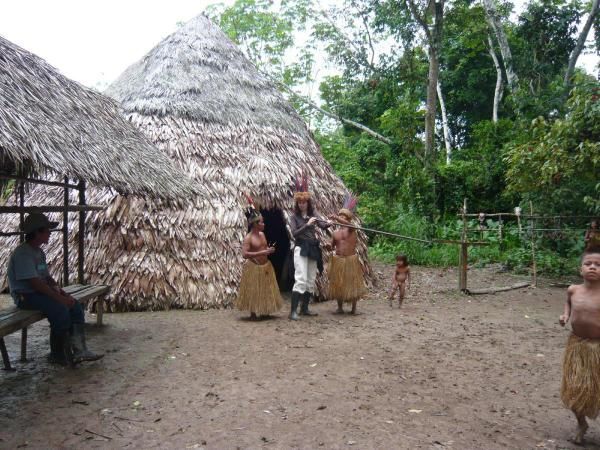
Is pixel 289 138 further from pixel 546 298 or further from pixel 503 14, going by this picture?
pixel 503 14

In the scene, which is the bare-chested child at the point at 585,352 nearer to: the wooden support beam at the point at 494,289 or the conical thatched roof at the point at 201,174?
the conical thatched roof at the point at 201,174

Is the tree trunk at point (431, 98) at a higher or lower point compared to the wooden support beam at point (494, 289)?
higher

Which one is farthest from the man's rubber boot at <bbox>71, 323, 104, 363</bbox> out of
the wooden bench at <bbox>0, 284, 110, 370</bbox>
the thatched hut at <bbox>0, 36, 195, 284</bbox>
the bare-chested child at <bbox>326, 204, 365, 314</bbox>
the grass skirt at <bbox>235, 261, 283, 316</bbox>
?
the bare-chested child at <bbox>326, 204, 365, 314</bbox>

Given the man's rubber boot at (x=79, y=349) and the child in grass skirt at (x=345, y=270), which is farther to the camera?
the child in grass skirt at (x=345, y=270)

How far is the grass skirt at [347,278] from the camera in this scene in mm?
6344

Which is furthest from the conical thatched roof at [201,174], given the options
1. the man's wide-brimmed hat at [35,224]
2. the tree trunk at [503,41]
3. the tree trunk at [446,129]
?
the tree trunk at [446,129]

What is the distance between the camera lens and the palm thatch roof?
378 centimetres

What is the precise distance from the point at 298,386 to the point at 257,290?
2.28m

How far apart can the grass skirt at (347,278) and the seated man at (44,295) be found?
3.11 m

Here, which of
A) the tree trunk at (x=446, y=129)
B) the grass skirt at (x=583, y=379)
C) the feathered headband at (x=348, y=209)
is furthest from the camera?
the tree trunk at (x=446, y=129)

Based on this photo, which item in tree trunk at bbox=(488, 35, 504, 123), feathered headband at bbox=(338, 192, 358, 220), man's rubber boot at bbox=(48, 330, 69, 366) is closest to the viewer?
man's rubber boot at bbox=(48, 330, 69, 366)

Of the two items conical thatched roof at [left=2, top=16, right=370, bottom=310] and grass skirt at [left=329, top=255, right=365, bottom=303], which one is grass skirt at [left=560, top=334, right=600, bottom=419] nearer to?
grass skirt at [left=329, top=255, right=365, bottom=303]

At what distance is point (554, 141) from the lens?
7.55 metres

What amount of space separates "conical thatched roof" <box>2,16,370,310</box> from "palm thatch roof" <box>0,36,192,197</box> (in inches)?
35.7
